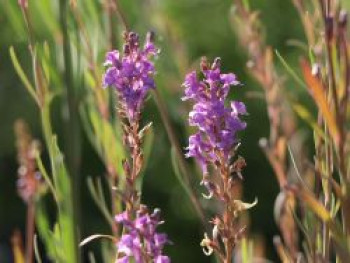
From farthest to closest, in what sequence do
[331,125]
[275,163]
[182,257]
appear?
[182,257]
[275,163]
[331,125]

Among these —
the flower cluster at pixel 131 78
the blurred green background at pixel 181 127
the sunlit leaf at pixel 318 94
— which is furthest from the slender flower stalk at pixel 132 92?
the blurred green background at pixel 181 127

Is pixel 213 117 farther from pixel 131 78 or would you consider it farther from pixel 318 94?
pixel 318 94

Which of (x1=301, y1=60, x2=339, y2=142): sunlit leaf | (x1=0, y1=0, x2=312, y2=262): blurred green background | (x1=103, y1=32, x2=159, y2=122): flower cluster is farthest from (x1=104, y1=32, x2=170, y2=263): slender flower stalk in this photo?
(x1=0, y1=0, x2=312, y2=262): blurred green background

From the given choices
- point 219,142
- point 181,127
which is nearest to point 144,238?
point 219,142

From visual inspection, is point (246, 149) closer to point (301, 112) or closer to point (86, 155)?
point (86, 155)

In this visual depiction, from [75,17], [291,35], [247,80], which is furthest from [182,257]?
[75,17]

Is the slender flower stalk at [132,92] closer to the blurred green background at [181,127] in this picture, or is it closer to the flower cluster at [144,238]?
the flower cluster at [144,238]
